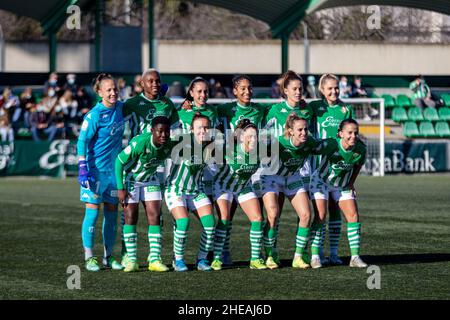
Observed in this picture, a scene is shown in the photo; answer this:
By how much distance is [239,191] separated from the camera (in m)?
11.0

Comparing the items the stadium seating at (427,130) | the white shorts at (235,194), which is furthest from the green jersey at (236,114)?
the stadium seating at (427,130)

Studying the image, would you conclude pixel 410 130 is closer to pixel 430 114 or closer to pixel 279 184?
pixel 430 114

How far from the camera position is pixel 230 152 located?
10859 millimetres

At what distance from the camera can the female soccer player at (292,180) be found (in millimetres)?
10781

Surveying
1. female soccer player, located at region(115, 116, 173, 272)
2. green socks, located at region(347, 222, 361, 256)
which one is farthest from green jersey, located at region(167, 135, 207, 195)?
green socks, located at region(347, 222, 361, 256)

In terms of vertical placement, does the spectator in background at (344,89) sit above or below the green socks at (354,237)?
above

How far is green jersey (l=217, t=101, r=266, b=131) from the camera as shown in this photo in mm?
11070

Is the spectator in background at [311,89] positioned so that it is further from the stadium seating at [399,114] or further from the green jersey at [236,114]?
the green jersey at [236,114]

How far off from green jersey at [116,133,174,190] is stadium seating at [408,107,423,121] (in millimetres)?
22210

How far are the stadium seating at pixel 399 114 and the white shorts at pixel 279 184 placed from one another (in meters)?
21.4

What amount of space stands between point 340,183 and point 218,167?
1258 millimetres

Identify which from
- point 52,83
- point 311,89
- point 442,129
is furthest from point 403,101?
point 52,83

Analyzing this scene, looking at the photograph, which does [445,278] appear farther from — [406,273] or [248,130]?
[248,130]
